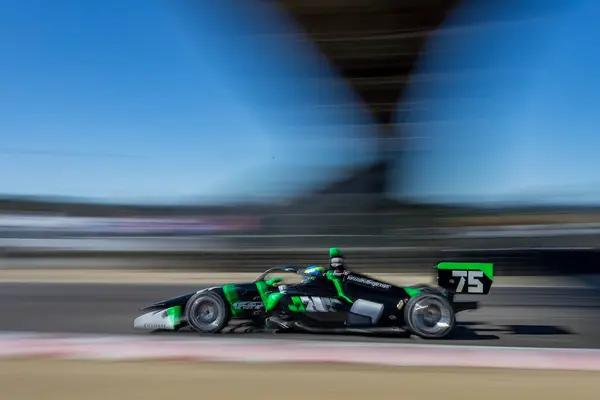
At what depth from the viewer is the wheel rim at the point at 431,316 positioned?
656 cm

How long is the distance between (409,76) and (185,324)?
16.0 meters

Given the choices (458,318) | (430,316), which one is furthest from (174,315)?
(458,318)

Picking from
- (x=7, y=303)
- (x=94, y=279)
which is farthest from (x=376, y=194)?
(x=7, y=303)

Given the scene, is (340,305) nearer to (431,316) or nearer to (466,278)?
(431,316)

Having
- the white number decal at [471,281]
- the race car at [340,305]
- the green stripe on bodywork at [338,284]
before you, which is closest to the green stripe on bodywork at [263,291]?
the race car at [340,305]

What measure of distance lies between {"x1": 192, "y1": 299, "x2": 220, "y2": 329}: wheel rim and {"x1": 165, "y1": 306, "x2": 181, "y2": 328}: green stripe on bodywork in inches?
6.4

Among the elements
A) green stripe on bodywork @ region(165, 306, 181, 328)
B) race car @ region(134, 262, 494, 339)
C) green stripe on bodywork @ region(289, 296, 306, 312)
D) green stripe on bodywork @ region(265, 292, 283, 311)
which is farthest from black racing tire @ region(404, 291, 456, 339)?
green stripe on bodywork @ region(165, 306, 181, 328)

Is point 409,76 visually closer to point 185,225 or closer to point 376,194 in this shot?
point 376,194

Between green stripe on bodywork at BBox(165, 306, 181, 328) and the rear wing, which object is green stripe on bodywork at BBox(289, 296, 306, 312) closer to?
green stripe on bodywork at BBox(165, 306, 181, 328)

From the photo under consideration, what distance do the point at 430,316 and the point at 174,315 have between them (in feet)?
8.85

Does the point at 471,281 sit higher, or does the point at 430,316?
the point at 471,281

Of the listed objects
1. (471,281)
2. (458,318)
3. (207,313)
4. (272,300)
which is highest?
(471,281)

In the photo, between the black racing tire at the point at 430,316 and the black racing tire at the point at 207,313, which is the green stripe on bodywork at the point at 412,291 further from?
the black racing tire at the point at 207,313

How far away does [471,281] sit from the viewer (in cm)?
661
